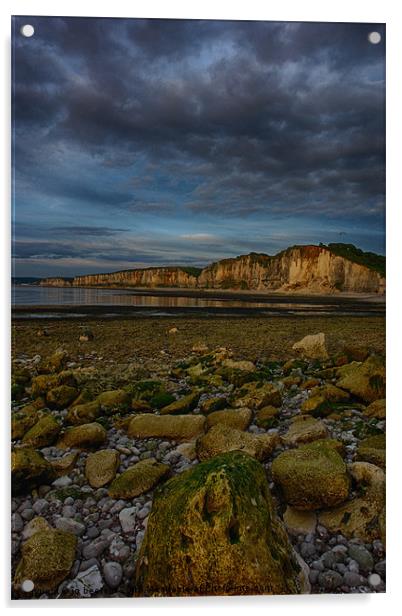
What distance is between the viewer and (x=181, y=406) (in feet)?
10.2

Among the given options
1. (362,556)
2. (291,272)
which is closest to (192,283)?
(291,272)

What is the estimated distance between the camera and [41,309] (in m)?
2.97

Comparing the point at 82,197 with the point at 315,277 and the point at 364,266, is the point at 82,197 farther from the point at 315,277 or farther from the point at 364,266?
the point at 364,266

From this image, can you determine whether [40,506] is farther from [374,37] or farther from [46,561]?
[374,37]

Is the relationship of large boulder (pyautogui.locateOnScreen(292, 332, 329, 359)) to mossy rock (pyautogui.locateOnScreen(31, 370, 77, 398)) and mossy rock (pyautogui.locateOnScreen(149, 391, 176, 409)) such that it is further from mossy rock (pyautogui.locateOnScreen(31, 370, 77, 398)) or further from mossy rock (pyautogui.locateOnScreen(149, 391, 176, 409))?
mossy rock (pyautogui.locateOnScreen(31, 370, 77, 398))

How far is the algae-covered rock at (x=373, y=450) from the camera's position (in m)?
2.99

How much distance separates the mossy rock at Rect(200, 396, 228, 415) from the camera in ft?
10.2

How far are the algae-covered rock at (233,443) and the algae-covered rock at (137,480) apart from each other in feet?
0.92

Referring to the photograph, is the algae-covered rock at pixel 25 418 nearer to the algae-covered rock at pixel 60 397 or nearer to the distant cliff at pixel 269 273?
the algae-covered rock at pixel 60 397

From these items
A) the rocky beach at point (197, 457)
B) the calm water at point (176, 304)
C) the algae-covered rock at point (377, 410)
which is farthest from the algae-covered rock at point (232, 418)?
the algae-covered rock at point (377, 410)

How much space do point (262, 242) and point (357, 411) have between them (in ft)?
4.47

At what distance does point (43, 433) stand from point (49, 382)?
0.33 meters

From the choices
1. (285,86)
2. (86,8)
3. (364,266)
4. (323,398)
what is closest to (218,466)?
(323,398)

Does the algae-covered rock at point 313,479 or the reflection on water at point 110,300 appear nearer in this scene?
the algae-covered rock at point 313,479
